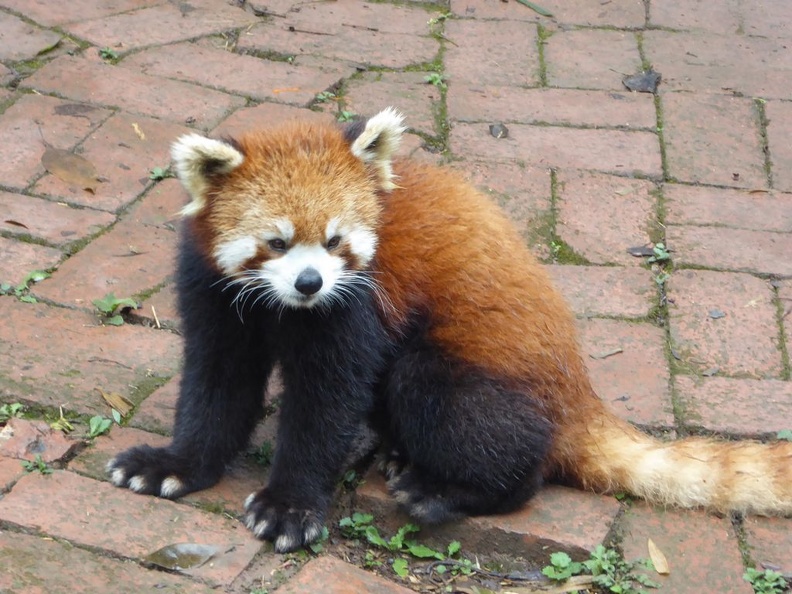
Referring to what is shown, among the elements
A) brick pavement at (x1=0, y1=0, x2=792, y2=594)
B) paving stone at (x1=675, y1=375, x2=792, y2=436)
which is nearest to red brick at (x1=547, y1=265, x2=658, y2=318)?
brick pavement at (x1=0, y1=0, x2=792, y2=594)

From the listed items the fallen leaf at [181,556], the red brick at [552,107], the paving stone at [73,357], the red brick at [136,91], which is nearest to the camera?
the fallen leaf at [181,556]

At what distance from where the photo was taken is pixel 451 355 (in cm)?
316

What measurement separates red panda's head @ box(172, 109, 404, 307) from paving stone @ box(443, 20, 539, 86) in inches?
92.8

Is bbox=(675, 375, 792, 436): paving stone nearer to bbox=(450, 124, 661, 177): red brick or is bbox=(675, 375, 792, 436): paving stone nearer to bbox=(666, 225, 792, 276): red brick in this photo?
bbox=(666, 225, 792, 276): red brick

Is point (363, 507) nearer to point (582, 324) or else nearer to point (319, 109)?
point (582, 324)

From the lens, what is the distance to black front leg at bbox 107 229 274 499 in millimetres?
3076

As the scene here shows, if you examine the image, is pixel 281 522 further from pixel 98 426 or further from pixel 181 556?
pixel 98 426

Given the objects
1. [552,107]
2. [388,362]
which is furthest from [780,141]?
[388,362]

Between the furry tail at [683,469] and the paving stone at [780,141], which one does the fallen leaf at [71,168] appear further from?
Answer: the paving stone at [780,141]

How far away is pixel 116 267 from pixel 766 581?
245 cm

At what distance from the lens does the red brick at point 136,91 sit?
16.1 feet

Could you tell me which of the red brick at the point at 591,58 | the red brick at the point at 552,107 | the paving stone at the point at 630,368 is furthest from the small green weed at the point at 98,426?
the red brick at the point at 591,58

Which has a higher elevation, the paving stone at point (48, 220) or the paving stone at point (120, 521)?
the paving stone at point (48, 220)

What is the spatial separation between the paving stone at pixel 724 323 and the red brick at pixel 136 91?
213 cm
